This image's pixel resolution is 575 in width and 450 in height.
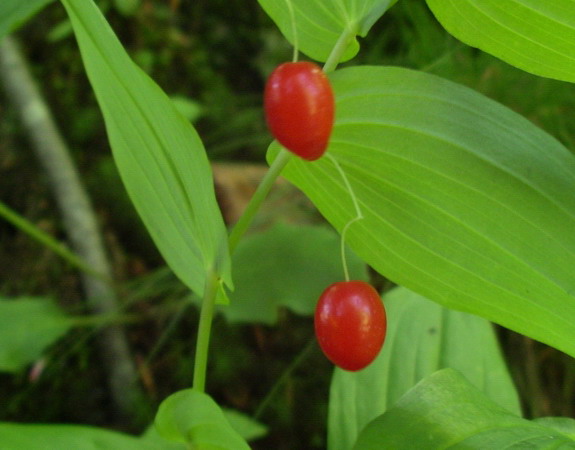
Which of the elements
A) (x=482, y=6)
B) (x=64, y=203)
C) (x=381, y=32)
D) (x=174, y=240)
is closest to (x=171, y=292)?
(x=64, y=203)

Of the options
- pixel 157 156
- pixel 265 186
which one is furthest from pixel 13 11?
pixel 265 186

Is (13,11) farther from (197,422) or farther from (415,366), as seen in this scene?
(415,366)

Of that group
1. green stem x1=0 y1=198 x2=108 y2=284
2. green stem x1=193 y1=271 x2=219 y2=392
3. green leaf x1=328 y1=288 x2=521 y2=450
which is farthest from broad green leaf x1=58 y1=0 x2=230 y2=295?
green stem x1=0 y1=198 x2=108 y2=284

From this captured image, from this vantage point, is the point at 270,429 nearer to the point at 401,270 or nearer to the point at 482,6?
the point at 401,270

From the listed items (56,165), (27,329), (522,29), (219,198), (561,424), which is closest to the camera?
(522,29)

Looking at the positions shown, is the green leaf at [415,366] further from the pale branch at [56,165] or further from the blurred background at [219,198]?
the pale branch at [56,165]

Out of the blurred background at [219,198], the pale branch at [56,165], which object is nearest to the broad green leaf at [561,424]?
the blurred background at [219,198]

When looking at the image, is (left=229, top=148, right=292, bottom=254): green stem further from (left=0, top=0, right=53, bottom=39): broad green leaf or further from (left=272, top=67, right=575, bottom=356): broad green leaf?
(left=0, top=0, right=53, bottom=39): broad green leaf
